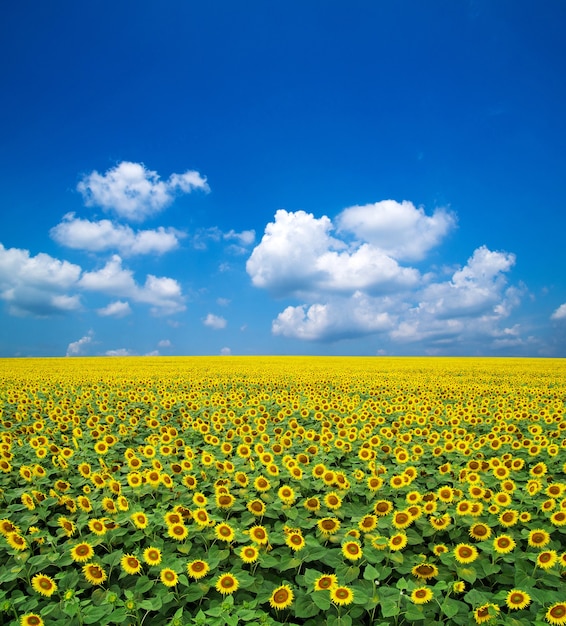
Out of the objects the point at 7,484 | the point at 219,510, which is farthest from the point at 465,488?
the point at 7,484

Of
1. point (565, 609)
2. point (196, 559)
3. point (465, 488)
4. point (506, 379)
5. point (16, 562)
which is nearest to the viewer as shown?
point (565, 609)

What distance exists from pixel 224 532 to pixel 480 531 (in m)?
3.01

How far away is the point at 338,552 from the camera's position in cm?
479

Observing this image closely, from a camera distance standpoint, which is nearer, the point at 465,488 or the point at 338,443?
the point at 465,488

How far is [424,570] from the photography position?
4.58 m

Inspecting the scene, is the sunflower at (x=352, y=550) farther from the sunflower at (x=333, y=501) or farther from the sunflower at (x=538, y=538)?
the sunflower at (x=538, y=538)

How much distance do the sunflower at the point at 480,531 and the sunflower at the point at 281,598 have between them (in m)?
2.46

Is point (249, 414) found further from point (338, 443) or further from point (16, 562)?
point (16, 562)

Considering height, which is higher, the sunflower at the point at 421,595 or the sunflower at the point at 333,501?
the sunflower at the point at 333,501

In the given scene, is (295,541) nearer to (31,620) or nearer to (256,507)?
(256,507)

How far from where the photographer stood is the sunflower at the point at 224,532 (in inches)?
193

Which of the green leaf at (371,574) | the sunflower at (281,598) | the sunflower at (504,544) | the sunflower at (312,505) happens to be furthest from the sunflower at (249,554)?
the sunflower at (504,544)

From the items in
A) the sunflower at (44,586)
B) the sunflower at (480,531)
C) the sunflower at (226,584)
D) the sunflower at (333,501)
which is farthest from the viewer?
the sunflower at (333,501)

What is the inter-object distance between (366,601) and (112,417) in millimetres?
8687
